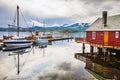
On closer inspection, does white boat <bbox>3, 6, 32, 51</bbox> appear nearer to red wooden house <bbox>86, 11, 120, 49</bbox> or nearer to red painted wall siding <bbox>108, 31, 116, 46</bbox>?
red wooden house <bbox>86, 11, 120, 49</bbox>

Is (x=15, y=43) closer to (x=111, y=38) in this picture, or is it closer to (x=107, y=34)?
(x=107, y=34)

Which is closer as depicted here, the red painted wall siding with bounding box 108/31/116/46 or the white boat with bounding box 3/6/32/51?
the red painted wall siding with bounding box 108/31/116/46

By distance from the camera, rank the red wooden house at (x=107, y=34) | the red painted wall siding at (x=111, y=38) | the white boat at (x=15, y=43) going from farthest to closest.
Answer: the white boat at (x=15, y=43) → the red painted wall siding at (x=111, y=38) → the red wooden house at (x=107, y=34)

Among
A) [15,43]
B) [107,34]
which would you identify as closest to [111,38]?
[107,34]

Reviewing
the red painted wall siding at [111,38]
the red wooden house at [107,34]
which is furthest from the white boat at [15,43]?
the red painted wall siding at [111,38]

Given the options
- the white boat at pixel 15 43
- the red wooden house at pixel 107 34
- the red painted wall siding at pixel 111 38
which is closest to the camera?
the red wooden house at pixel 107 34

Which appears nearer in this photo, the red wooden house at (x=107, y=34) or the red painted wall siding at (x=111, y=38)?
the red wooden house at (x=107, y=34)

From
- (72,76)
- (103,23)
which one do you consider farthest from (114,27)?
(72,76)

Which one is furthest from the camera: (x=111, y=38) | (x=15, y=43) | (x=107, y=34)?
(x=15, y=43)

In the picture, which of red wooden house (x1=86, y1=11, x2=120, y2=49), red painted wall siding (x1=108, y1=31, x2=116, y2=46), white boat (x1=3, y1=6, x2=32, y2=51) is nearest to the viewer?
red wooden house (x1=86, y1=11, x2=120, y2=49)

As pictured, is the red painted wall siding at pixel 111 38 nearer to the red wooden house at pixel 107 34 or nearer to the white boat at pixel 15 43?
the red wooden house at pixel 107 34

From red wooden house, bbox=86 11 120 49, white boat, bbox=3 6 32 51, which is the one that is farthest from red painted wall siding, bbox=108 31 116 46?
white boat, bbox=3 6 32 51

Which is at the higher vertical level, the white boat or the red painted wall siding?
the red painted wall siding

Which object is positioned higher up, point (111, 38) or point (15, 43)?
point (111, 38)
